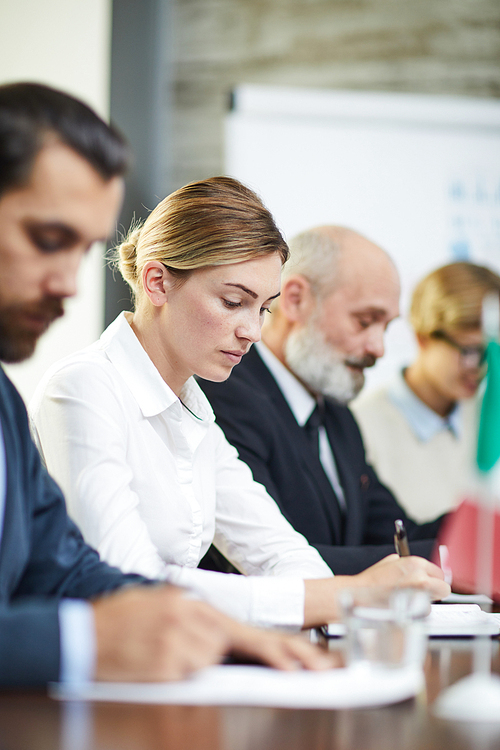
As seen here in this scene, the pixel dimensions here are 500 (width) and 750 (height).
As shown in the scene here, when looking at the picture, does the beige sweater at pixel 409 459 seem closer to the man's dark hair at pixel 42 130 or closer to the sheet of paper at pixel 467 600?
the sheet of paper at pixel 467 600

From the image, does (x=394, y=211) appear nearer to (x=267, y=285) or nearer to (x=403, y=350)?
(x=403, y=350)

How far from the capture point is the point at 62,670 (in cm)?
68

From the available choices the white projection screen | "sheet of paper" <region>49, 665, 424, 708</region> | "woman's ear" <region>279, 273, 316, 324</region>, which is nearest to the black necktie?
"woman's ear" <region>279, 273, 316, 324</region>

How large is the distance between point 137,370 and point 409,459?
1708 millimetres

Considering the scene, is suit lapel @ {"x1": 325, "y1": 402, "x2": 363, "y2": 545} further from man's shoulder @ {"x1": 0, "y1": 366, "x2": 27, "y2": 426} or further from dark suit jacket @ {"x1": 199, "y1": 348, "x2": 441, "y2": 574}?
man's shoulder @ {"x1": 0, "y1": 366, "x2": 27, "y2": 426}

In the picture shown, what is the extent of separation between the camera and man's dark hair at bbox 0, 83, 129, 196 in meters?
0.85

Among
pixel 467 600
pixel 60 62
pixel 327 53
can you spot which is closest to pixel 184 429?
pixel 467 600

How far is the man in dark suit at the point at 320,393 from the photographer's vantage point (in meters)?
1.83

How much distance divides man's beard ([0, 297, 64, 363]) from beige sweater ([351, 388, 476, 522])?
1.98m

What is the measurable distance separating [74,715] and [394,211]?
8.54 ft

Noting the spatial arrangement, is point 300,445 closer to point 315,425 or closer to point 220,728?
point 315,425

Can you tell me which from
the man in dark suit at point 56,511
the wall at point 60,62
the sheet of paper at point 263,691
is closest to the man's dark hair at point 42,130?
the man in dark suit at point 56,511

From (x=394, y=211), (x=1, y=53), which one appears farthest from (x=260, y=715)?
(x=1, y=53)

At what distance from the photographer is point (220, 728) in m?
0.61
